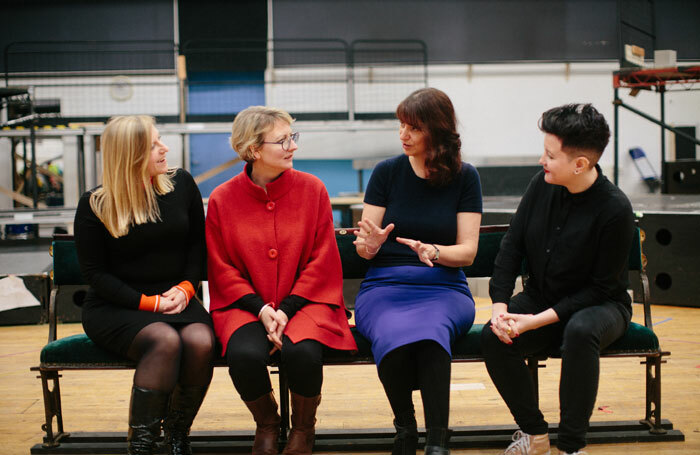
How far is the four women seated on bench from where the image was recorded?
1.93m

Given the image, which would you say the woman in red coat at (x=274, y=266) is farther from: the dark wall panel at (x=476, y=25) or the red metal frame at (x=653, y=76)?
the dark wall panel at (x=476, y=25)

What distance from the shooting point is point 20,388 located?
2.99m

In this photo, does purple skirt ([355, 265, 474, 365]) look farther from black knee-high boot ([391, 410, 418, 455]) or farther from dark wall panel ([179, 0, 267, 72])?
dark wall panel ([179, 0, 267, 72])

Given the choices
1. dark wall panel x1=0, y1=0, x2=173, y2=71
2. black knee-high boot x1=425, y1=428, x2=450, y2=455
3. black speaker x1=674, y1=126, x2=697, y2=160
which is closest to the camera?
black knee-high boot x1=425, y1=428, x2=450, y2=455

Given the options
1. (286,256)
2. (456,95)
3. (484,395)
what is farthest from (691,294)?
(456,95)

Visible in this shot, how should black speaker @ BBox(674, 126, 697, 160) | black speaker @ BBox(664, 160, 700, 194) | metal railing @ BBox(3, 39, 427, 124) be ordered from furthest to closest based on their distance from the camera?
black speaker @ BBox(674, 126, 697, 160), metal railing @ BBox(3, 39, 427, 124), black speaker @ BBox(664, 160, 700, 194)

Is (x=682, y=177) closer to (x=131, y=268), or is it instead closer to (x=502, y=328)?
(x=502, y=328)

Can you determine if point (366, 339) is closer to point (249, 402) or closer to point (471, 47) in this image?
point (249, 402)

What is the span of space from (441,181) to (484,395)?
3.53ft

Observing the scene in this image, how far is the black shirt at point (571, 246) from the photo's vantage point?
6.47 ft

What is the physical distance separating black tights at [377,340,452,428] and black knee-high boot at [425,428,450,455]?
1cm

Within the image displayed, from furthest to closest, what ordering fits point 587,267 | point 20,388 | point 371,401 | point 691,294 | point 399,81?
point 399,81, point 691,294, point 20,388, point 371,401, point 587,267

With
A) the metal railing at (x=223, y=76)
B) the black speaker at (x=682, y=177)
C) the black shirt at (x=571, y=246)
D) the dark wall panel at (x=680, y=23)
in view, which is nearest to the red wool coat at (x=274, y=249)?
the black shirt at (x=571, y=246)

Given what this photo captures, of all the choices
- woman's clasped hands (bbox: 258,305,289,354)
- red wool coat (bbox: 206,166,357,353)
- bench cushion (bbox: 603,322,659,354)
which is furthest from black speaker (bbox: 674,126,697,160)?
woman's clasped hands (bbox: 258,305,289,354)
